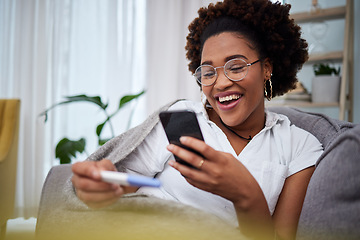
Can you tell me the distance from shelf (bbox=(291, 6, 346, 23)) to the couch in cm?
166

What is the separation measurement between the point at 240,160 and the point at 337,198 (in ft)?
1.14

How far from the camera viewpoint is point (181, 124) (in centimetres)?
66

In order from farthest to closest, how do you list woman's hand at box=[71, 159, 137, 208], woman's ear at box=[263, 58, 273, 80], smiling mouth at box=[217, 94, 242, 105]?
1. woman's ear at box=[263, 58, 273, 80]
2. smiling mouth at box=[217, 94, 242, 105]
3. woman's hand at box=[71, 159, 137, 208]

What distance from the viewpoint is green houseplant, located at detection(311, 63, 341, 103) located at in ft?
6.48

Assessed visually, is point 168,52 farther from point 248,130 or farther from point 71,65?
point 248,130

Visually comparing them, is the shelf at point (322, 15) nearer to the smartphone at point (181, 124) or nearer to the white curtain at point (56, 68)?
the white curtain at point (56, 68)

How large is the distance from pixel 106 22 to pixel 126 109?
2.86 ft

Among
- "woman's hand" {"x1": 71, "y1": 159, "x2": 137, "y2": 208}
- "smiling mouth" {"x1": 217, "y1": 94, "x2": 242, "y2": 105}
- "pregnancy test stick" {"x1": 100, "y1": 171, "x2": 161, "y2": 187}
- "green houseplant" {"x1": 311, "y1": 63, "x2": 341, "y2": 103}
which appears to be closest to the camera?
"pregnancy test stick" {"x1": 100, "y1": 171, "x2": 161, "y2": 187}

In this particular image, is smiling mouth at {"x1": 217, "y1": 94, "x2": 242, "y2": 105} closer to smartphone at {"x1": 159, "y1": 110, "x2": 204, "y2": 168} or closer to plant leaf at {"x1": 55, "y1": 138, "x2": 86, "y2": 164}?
smartphone at {"x1": 159, "y1": 110, "x2": 204, "y2": 168}

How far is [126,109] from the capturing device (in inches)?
110

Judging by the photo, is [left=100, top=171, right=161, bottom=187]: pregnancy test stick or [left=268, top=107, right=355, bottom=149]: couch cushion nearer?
[left=100, top=171, right=161, bottom=187]: pregnancy test stick

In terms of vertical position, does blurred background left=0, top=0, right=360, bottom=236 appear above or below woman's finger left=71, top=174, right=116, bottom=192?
→ above

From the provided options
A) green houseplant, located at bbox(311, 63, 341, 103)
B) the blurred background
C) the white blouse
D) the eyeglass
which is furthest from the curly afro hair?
the blurred background

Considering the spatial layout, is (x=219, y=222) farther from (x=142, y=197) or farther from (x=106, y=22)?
(x=106, y=22)
